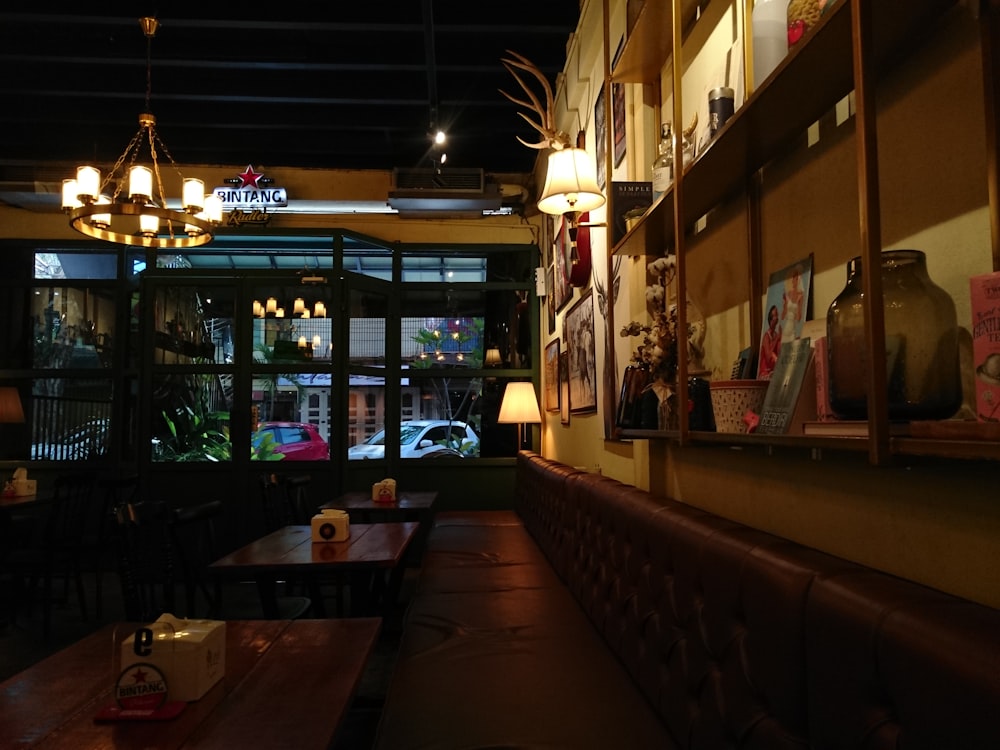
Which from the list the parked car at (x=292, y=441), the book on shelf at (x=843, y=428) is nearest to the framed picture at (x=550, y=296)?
Result: the parked car at (x=292, y=441)

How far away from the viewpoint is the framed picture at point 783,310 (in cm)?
155

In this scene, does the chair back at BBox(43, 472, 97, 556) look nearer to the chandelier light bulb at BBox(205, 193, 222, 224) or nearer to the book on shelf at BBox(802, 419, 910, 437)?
the chandelier light bulb at BBox(205, 193, 222, 224)

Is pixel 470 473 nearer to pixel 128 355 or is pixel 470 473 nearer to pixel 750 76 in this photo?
pixel 128 355

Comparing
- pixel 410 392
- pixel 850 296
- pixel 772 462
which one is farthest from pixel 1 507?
pixel 850 296

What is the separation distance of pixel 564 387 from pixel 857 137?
389 centimetres

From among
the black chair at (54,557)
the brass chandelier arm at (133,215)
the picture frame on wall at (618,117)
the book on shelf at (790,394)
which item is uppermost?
the picture frame on wall at (618,117)

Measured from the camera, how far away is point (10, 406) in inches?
216

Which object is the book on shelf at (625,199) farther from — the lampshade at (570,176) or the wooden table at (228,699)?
the wooden table at (228,699)

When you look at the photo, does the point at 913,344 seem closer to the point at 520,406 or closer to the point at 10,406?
the point at 520,406

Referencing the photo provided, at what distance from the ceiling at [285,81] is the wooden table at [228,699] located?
372 cm

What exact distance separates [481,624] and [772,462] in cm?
130

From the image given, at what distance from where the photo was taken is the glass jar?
39.0 inches

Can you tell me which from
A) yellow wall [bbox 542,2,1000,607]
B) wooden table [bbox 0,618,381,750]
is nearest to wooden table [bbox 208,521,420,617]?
wooden table [bbox 0,618,381,750]

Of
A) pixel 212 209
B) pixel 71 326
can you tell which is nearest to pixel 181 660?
pixel 212 209
